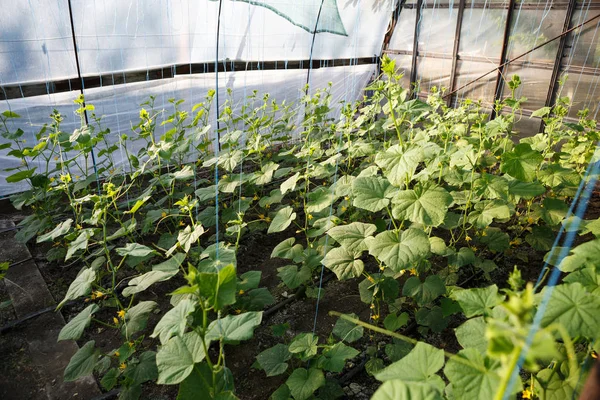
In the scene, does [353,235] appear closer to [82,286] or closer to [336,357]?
[336,357]

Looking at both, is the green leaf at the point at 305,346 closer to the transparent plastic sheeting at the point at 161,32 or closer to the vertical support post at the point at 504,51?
the transparent plastic sheeting at the point at 161,32

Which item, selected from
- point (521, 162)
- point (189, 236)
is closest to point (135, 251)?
point (189, 236)

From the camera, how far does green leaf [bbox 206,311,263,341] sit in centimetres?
134

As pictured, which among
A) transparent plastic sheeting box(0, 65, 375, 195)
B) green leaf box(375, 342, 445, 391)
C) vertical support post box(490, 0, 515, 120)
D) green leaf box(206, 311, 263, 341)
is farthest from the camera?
vertical support post box(490, 0, 515, 120)

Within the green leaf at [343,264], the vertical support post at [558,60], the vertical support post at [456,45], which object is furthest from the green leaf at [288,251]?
the vertical support post at [456,45]

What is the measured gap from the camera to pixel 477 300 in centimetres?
133

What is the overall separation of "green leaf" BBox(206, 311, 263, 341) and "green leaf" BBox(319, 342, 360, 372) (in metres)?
0.45

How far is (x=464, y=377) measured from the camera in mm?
989

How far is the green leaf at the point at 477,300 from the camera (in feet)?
4.22

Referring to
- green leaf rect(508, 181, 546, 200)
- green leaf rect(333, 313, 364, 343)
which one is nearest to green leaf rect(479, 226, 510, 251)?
green leaf rect(508, 181, 546, 200)

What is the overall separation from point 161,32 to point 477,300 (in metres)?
3.90

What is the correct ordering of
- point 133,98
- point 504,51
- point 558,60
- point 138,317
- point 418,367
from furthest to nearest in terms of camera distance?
point 504,51 < point 558,60 < point 133,98 < point 138,317 < point 418,367

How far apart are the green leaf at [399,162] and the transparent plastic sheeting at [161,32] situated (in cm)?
313

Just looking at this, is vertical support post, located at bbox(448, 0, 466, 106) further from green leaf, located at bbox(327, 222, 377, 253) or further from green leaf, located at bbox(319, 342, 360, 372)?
green leaf, located at bbox(319, 342, 360, 372)
